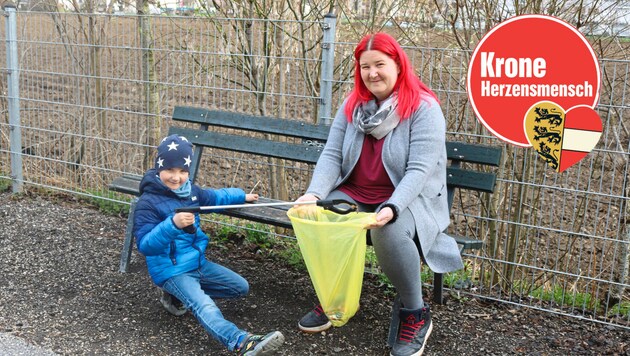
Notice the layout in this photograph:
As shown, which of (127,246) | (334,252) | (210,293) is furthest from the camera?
(127,246)

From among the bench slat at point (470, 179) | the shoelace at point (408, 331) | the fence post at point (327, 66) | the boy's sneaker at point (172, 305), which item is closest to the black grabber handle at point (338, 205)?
the shoelace at point (408, 331)

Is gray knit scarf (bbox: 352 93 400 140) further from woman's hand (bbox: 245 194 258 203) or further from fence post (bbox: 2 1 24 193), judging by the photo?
fence post (bbox: 2 1 24 193)

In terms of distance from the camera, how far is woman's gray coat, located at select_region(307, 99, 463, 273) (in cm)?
356

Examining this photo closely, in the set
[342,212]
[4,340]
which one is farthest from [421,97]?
[4,340]

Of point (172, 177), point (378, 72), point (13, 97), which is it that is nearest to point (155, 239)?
point (172, 177)

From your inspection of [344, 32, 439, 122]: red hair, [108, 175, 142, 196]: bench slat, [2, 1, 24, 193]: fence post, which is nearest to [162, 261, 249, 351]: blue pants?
[108, 175, 142, 196]: bench slat

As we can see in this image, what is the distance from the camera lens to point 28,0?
782 cm

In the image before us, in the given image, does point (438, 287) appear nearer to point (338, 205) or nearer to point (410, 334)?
point (410, 334)

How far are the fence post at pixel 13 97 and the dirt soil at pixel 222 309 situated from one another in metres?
1.54

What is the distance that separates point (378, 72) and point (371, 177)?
1.77 feet

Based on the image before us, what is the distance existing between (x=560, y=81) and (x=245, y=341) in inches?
97.9

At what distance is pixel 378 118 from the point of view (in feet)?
12.0

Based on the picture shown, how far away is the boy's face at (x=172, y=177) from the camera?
3.71 metres

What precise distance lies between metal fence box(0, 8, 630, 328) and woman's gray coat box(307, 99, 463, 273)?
991 millimetres
